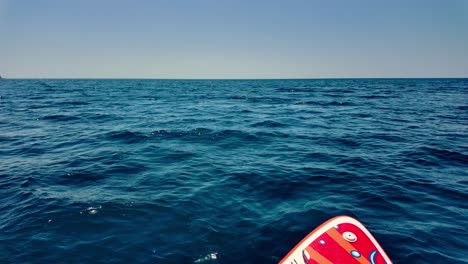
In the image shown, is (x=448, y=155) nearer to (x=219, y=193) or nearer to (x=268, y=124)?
(x=268, y=124)

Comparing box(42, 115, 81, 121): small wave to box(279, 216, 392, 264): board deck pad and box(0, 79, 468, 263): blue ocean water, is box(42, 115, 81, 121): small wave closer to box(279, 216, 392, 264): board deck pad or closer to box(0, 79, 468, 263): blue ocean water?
box(0, 79, 468, 263): blue ocean water

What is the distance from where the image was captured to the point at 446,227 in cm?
570

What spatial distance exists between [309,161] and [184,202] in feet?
18.6

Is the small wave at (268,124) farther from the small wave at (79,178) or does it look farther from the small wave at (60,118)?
the small wave at (60,118)

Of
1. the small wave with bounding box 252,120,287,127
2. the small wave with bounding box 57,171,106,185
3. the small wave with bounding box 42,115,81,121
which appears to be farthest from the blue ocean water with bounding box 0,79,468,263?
the small wave with bounding box 42,115,81,121

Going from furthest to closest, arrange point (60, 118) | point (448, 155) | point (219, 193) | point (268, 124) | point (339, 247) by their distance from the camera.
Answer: point (60, 118)
point (268, 124)
point (448, 155)
point (219, 193)
point (339, 247)

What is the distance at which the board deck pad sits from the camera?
4.36 m

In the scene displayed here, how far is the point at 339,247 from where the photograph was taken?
4602mm

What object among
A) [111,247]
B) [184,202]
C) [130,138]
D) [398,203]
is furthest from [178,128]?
[398,203]

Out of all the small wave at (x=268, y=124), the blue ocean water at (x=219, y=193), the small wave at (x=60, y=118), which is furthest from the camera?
the small wave at (x=60, y=118)

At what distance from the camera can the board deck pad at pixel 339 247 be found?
4.36 meters

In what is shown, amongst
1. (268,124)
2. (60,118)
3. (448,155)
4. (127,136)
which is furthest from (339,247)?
(60,118)

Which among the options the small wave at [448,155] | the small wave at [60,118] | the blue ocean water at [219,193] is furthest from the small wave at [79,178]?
the small wave at [448,155]

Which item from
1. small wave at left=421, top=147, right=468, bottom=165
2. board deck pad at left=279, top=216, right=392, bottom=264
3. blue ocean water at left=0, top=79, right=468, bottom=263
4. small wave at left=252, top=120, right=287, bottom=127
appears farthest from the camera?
small wave at left=252, top=120, right=287, bottom=127
